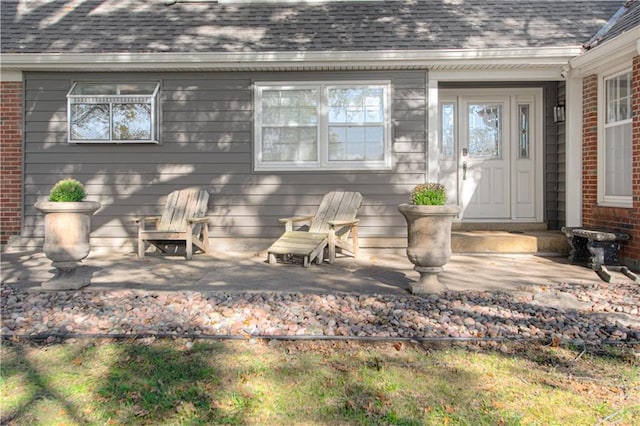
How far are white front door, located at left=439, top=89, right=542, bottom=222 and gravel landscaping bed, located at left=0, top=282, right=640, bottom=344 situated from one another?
3.19 meters

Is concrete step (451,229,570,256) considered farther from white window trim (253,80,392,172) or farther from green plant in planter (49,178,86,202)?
green plant in planter (49,178,86,202)

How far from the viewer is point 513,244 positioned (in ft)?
21.8

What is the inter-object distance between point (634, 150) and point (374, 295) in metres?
3.54

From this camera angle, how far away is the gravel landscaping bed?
3.47 metres

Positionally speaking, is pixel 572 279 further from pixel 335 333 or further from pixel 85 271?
pixel 85 271

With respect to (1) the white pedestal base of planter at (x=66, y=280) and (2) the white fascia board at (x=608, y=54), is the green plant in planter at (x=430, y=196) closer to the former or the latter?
(2) the white fascia board at (x=608, y=54)

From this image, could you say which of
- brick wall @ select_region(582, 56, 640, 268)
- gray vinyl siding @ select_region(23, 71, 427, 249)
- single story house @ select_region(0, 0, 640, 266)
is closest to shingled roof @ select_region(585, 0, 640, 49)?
single story house @ select_region(0, 0, 640, 266)

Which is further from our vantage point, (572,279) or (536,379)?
(572,279)

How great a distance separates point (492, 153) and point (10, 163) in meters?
7.42

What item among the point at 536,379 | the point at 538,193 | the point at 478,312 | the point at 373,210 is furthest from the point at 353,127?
the point at 536,379

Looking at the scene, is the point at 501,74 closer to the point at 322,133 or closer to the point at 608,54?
the point at 608,54

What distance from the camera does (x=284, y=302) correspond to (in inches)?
167

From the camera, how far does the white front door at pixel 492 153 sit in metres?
7.75

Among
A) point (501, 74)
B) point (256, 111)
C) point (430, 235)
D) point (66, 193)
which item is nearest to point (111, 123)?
point (256, 111)
